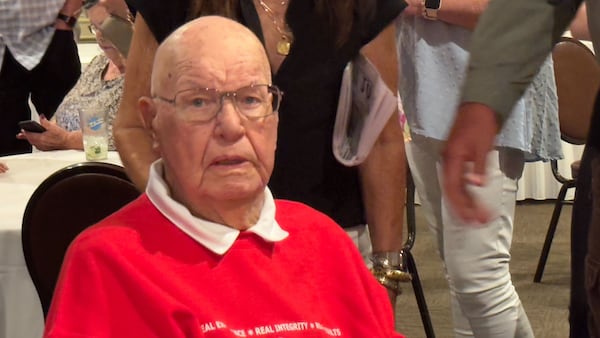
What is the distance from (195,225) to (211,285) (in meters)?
0.11

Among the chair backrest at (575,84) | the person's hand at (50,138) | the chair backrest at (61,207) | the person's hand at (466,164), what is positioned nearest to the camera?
the person's hand at (466,164)

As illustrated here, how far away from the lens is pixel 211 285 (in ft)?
5.19

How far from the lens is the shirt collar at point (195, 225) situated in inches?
63.7

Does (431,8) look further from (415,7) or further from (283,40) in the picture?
(283,40)

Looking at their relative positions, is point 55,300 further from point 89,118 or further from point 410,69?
point 89,118

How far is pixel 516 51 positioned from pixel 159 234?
0.64 metres

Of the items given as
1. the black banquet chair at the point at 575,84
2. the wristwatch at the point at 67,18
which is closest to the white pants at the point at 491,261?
the black banquet chair at the point at 575,84

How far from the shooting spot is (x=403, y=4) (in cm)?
195

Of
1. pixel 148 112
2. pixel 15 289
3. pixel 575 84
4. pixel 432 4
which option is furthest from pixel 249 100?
pixel 575 84

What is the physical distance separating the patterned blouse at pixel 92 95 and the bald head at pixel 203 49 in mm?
2022

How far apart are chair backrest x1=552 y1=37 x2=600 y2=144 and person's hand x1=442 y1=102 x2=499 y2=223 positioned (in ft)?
10.2

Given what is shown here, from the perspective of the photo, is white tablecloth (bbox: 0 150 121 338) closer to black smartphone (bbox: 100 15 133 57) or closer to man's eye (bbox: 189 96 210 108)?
black smartphone (bbox: 100 15 133 57)

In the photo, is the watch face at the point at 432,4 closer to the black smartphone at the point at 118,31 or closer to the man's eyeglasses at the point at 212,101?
the man's eyeglasses at the point at 212,101

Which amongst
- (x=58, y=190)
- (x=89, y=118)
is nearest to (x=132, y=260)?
(x=58, y=190)
